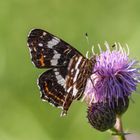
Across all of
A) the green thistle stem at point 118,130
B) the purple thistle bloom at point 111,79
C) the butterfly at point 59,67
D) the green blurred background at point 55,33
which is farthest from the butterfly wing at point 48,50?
the green blurred background at point 55,33

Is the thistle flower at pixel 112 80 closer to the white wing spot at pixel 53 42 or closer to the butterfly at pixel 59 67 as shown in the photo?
the butterfly at pixel 59 67

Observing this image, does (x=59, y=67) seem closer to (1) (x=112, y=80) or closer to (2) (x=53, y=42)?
(2) (x=53, y=42)

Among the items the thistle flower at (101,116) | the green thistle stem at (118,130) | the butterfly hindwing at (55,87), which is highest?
the butterfly hindwing at (55,87)

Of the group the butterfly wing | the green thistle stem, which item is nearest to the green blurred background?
the green thistle stem

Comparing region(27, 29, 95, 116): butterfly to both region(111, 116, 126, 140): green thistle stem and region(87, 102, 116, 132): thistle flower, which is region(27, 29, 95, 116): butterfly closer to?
region(87, 102, 116, 132): thistle flower

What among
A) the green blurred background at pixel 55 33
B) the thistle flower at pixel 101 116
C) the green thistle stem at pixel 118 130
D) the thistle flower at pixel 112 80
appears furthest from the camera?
the green blurred background at pixel 55 33

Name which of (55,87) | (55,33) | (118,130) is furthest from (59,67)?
(55,33)
